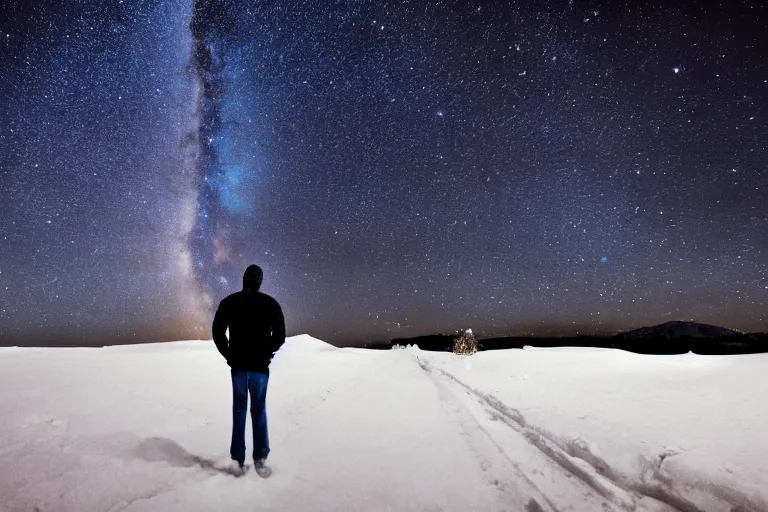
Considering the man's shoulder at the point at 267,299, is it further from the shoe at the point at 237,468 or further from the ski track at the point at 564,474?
the ski track at the point at 564,474

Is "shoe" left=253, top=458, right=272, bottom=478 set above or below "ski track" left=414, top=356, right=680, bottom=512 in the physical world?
above

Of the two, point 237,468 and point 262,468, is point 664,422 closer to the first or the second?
point 262,468

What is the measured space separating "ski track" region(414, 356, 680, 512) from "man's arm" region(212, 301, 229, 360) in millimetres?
3524

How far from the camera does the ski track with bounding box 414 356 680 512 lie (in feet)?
11.8

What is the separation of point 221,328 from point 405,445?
113 inches

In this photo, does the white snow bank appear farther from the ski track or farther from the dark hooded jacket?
the dark hooded jacket

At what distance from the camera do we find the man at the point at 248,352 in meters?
4.23

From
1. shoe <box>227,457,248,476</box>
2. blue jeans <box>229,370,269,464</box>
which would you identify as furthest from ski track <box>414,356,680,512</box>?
shoe <box>227,457,248,476</box>

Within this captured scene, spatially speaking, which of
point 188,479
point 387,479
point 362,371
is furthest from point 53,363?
point 387,479

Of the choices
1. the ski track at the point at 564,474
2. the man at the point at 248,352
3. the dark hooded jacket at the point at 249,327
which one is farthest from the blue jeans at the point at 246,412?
the ski track at the point at 564,474

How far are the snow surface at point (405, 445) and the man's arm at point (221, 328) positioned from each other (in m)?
1.26

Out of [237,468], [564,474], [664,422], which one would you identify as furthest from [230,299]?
[664,422]

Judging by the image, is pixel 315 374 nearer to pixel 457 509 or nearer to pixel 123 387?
pixel 123 387

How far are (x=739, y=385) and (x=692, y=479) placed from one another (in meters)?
4.90
